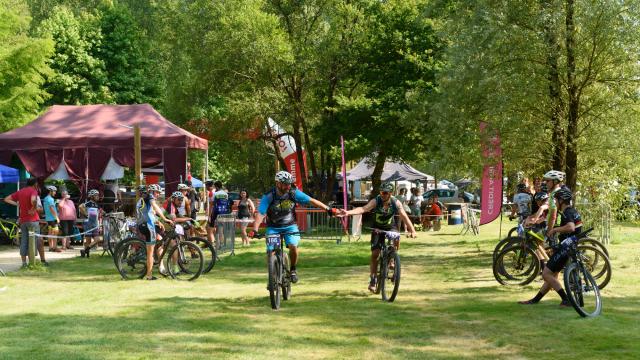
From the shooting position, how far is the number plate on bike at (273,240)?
426 inches

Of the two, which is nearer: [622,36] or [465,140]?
[622,36]

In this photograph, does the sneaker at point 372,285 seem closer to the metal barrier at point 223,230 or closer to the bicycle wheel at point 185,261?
the bicycle wheel at point 185,261

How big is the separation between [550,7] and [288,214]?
8.41m

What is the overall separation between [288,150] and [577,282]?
21494 mm

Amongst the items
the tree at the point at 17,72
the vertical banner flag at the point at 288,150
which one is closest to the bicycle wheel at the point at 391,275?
the vertical banner flag at the point at 288,150

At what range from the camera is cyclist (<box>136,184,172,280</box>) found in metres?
13.9

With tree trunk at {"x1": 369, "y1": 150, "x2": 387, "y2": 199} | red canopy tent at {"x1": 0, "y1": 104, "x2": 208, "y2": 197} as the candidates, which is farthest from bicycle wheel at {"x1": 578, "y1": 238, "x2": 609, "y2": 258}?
tree trunk at {"x1": 369, "y1": 150, "x2": 387, "y2": 199}

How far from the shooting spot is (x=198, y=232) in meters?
18.1

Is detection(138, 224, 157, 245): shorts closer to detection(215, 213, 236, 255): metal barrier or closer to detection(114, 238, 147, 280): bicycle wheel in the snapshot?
detection(114, 238, 147, 280): bicycle wheel

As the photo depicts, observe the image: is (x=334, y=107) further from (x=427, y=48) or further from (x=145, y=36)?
(x=145, y=36)

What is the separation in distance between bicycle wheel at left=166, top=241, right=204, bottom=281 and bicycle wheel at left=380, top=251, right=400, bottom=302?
Answer: 3.88 meters

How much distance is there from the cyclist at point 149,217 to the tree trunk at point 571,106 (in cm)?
881

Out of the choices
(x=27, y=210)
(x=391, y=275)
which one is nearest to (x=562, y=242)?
(x=391, y=275)

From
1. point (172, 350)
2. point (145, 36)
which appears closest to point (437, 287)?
point (172, 350)
